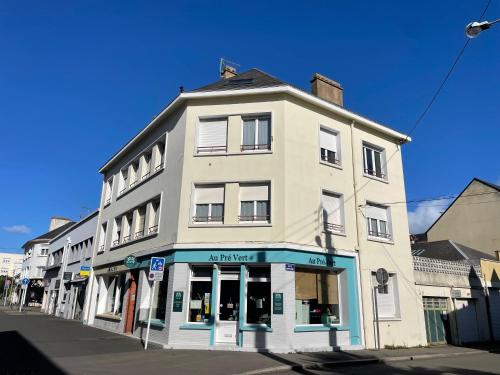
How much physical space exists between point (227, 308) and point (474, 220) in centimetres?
2271

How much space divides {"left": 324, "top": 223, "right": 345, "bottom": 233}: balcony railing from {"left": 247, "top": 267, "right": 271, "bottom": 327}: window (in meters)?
2.99

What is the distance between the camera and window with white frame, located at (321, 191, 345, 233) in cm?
1558

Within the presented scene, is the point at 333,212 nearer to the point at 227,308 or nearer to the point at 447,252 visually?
the point at 227,308

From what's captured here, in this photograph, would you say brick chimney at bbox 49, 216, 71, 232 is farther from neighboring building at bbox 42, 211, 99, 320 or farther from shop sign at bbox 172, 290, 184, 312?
shop sign at bbox 172, 290, 184, 312

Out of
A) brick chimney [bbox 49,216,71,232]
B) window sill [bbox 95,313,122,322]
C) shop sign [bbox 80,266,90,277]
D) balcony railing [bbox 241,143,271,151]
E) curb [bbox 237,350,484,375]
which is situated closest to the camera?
curb [bbox 237,350,484,375]

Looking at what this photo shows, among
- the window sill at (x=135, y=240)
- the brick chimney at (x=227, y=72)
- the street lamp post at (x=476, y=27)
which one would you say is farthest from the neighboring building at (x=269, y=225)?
the street lamp post at (x=476, y=27)

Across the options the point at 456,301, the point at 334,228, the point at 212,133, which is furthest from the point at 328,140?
the point at 456,301

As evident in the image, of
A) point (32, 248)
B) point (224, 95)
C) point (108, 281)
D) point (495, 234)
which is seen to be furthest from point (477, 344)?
point (32, 248)

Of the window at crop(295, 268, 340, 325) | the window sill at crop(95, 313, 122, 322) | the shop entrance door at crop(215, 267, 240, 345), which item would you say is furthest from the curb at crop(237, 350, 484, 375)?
the window sill at crop(95, 313, 122, 322)

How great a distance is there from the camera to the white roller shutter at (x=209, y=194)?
15102mm

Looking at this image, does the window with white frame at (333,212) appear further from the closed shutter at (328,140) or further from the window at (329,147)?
the closed shutter at (328,140)

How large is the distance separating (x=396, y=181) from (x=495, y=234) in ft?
45.0

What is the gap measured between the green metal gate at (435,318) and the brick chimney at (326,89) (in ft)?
31.5

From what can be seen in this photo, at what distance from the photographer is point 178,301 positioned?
13.8 metres
